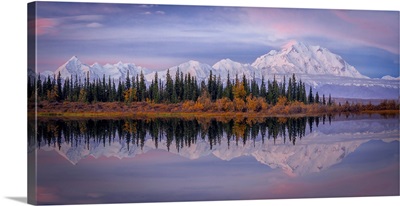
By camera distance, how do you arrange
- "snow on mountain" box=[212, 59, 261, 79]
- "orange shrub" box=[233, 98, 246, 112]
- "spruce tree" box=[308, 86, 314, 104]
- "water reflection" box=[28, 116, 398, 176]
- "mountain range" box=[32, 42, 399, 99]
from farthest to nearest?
"spruce tree" box=[308, 86, 314, 104]
"orange shrub" box=[233, 98, 246, 112]
"snow on mountain" box=[212, 59, 261, 79]
"mountain range" box=[32, 42, 399, 99]
"water reflection" box=[28, 116, 398, 176]

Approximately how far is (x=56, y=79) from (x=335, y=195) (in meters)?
4.77

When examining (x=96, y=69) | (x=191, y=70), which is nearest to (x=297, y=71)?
(x=191, y=70)

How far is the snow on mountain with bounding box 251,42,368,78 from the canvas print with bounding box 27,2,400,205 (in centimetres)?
2

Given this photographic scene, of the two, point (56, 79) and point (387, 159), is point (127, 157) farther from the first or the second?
point (387, 159)

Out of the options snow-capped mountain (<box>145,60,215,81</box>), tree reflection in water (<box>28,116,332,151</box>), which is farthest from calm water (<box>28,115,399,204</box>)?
snow-capped mountain (<box>145,60,215,81</box>)

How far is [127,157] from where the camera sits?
51.2 ft

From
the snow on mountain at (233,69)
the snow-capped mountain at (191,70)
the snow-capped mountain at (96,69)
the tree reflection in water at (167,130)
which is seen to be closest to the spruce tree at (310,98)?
the tree reflection in water at (167,130)

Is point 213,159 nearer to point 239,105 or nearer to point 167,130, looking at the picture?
point 167,130

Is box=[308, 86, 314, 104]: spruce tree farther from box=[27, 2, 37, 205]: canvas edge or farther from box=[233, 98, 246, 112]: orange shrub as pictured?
box=[27, 2, 37, 205]: canvas edge

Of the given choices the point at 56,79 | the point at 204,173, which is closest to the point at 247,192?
the point at 204,173

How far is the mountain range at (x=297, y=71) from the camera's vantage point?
617 inches

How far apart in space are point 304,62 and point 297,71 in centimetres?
18

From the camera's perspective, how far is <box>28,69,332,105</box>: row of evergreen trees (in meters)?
15.4

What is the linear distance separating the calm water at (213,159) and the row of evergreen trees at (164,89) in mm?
364
